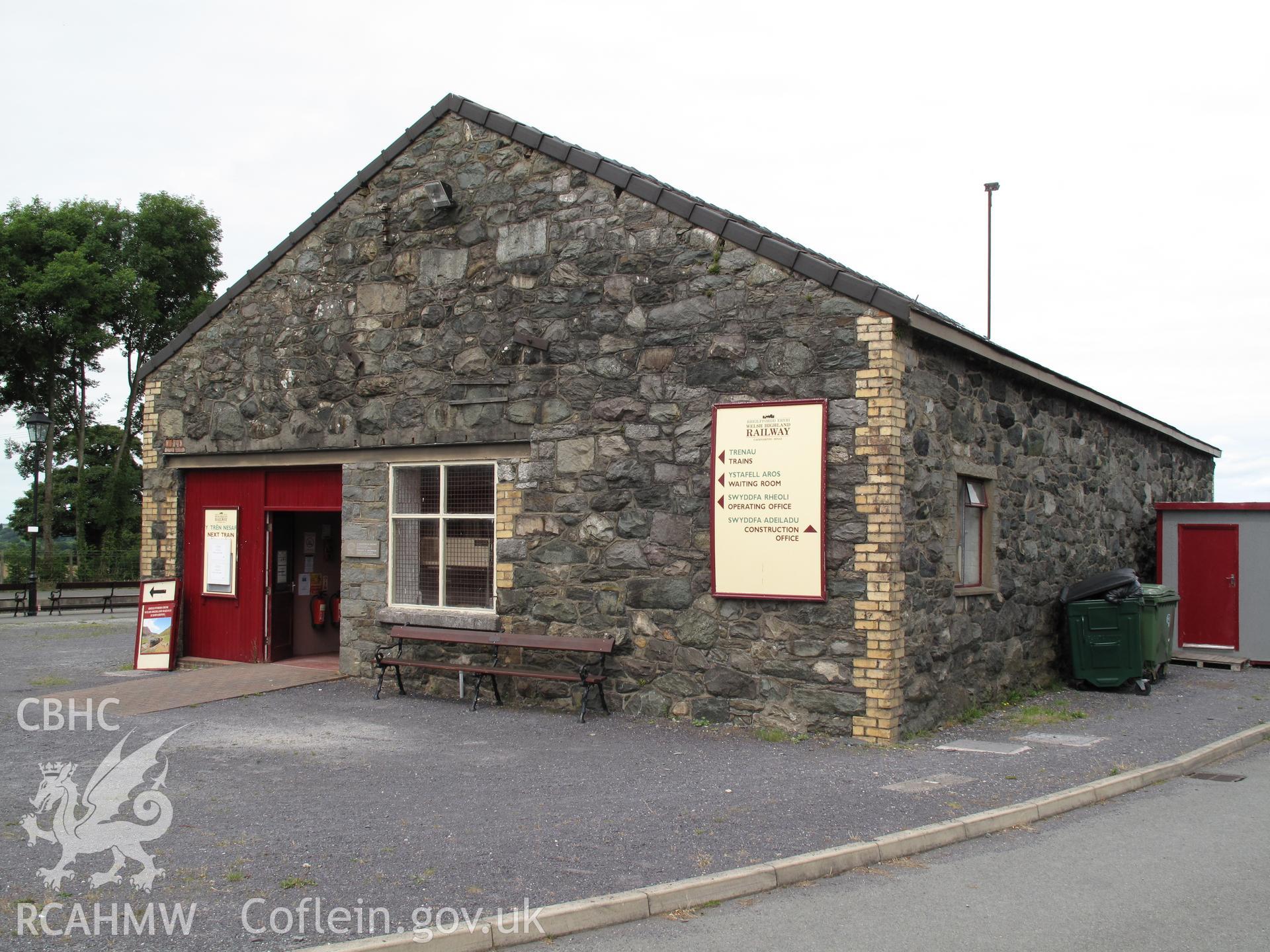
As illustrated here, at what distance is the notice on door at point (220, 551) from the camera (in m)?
13.9

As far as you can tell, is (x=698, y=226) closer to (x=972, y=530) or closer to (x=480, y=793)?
(x=972, y=530)

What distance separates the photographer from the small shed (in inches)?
581

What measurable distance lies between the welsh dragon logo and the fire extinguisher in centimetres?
596

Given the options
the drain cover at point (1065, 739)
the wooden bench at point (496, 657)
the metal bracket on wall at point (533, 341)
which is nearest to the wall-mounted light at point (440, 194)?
the metal bracket on wall at point (533, 341)

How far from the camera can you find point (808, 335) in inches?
372

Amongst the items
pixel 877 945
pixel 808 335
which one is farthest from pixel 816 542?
pixel 877 945

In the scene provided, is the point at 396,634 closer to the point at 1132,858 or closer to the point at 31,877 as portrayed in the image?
the point at 31,877

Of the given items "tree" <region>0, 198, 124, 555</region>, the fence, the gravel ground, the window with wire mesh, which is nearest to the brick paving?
the gravel ground

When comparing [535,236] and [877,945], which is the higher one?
[535,236]

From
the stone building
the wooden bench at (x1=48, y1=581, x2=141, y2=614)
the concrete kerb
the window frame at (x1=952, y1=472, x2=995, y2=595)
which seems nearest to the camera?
the concrete kerb

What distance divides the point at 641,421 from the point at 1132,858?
5.79 metres

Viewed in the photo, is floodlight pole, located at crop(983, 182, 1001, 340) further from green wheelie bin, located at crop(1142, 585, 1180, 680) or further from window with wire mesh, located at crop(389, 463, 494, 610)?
window with wire mesh, located at crop(389, 463, 494, 610)

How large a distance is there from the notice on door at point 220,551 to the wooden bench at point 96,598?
11.6 metres

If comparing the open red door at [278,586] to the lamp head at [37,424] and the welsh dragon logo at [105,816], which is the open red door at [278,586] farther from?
the lamp head at [37,424]
